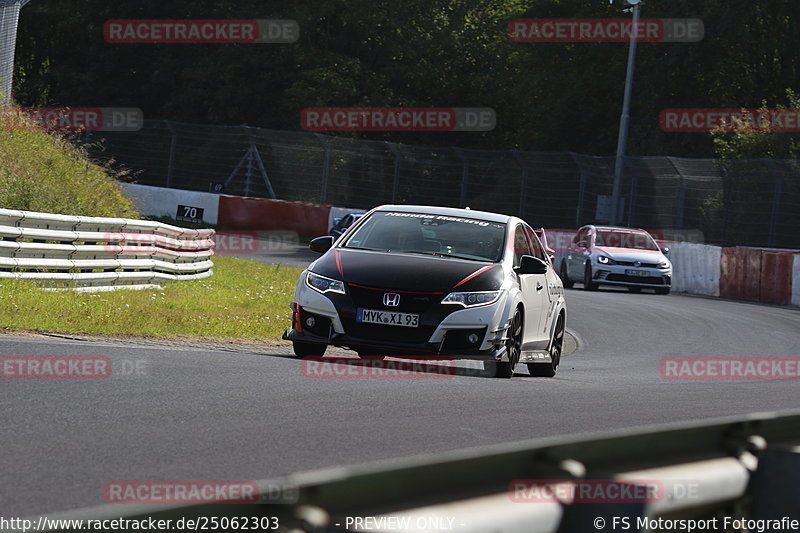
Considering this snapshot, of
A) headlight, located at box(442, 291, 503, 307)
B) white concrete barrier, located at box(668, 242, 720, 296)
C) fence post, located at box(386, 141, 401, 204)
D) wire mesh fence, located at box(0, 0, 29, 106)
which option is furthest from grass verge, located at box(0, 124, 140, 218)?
fence post, located at box(386, 141, 401, 204)

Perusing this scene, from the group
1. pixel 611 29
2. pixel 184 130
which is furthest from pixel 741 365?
pixel 611 29

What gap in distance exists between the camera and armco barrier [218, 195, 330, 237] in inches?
1662

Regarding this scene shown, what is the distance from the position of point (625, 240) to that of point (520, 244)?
17063 mm

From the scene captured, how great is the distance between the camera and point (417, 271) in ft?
37.6

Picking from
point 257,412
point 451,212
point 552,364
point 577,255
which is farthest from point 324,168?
point 257,412

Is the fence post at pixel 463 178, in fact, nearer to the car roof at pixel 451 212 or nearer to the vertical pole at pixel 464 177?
the vertical pole at pixel 464 177

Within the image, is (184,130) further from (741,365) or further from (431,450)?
(431,450)

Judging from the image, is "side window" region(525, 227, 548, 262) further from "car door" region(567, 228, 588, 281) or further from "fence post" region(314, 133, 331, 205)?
"fence post" region(314, 133, 331, 205)

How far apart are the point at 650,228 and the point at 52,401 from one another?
29.5 metres

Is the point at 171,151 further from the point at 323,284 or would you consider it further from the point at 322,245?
the point at 323,284

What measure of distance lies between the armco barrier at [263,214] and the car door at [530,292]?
29.4m

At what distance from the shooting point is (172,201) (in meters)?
43.1

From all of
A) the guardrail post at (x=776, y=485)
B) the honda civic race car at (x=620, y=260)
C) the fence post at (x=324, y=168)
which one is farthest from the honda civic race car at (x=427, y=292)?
the fence post at (x=324, y=168)

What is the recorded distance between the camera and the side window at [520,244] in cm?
1251
